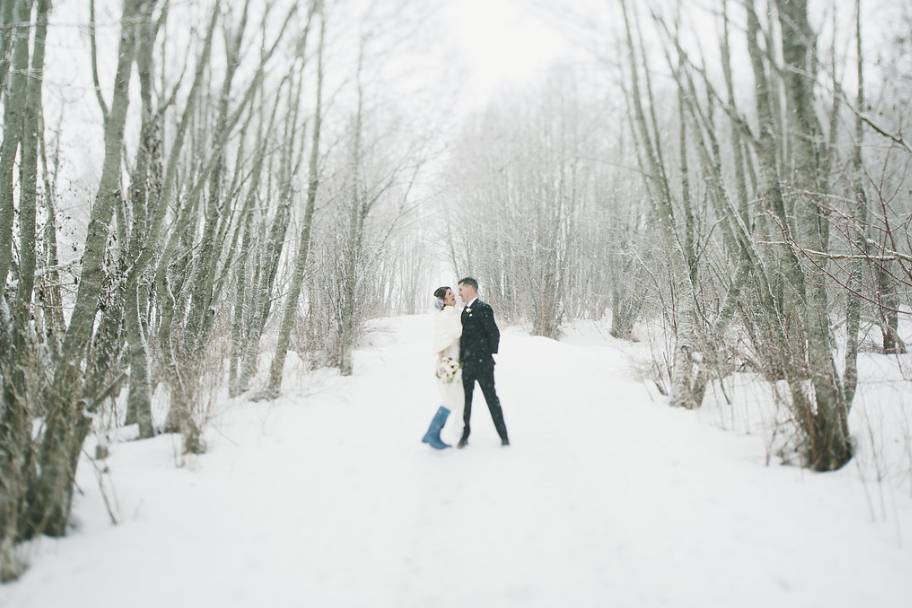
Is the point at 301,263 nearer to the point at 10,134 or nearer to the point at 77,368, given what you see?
the point at 10,134

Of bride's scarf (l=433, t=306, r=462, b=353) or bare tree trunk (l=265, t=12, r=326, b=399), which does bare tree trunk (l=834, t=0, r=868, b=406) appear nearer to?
bride's scarf (l=433, t=306, r=462, b=353)

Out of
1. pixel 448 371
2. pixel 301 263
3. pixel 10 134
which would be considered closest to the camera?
pixel 10 134

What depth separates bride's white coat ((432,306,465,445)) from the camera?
418cm

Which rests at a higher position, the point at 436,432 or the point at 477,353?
the point at 477,353

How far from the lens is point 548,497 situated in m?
3.04

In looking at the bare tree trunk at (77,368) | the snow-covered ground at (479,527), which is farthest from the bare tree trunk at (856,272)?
the bare tree trunk at (77,368)

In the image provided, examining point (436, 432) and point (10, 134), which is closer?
point (10, 134)

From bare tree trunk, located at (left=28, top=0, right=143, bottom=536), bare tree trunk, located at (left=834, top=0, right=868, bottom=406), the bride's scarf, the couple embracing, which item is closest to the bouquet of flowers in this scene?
the couple embracing

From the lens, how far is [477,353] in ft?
13.5

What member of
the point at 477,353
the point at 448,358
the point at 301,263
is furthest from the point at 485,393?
the point at 301,263

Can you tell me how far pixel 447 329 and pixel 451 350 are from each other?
0.22 metres

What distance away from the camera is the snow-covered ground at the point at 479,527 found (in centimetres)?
202

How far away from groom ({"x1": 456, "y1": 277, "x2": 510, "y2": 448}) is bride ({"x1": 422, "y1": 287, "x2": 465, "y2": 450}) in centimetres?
7

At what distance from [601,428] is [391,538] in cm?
254
